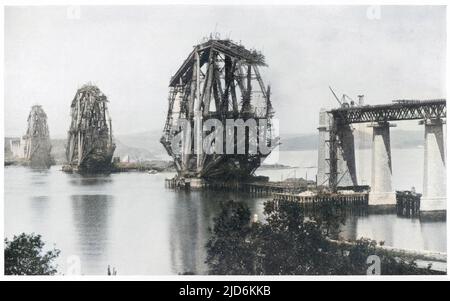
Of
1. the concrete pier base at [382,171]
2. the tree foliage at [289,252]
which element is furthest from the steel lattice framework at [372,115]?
the tree foliage at [289,252]

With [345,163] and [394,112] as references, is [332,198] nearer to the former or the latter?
[345,163]

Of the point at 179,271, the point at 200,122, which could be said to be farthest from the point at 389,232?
the point at 200,122

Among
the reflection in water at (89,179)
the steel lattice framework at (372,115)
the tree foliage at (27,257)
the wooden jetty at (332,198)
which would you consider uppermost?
the steel lattice framework at (372,115)

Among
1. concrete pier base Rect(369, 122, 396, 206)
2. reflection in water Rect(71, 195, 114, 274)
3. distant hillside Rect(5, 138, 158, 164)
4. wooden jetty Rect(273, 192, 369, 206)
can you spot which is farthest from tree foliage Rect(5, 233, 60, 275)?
concrete pier base Rect(369, 122, 396, 206)

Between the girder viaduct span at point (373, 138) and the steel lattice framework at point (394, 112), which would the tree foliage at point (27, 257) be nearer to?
the girder viaduct span at point (373, 138)

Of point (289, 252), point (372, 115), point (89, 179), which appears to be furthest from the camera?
point (89, 179)

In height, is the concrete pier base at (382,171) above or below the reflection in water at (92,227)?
above

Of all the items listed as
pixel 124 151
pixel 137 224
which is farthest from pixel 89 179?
pixel 137 224
